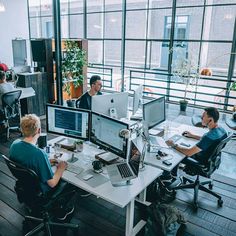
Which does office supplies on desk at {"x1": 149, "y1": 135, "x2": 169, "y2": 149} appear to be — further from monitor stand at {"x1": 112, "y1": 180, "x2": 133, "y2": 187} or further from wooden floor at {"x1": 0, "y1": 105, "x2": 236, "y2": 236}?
monitor stand at {"x1": 112, "y1": 180, "x2": 133, "y2": 187}

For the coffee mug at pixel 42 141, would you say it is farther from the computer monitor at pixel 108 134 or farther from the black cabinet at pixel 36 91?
the black cabinet at pixel 36 91

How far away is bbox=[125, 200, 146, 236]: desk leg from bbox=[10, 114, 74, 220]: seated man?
68 cm

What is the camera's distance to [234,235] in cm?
255

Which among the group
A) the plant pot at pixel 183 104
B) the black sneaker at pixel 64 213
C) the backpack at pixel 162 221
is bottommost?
the black sneaker at pixel 64 213

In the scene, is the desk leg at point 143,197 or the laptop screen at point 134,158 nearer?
the laptop screen at point 134,158

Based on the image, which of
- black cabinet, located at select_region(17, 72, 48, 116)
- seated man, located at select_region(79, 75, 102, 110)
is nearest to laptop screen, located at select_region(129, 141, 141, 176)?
seated man, located at select_region(79, 75, 102, 110)

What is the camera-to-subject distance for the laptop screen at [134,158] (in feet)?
7.09

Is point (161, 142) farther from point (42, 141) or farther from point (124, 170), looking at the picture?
point (42, 141)

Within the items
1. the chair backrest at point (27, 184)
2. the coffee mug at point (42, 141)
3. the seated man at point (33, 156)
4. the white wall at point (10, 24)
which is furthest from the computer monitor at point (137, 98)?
the white wall at point (10, 24)

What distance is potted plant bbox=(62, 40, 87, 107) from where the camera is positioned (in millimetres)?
6682

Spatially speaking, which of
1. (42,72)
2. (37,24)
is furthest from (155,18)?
(37,24)

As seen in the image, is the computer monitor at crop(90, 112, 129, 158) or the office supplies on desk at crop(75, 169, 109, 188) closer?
the office supplies on desk at crop(75, 169, 109, 188)

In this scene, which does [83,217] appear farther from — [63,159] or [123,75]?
[123,75]

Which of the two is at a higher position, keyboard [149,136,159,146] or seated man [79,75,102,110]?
seated man [79,75,102,110]
